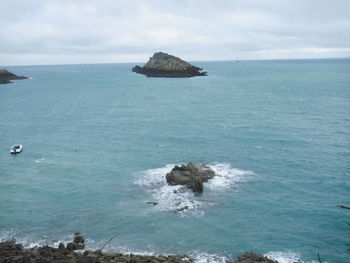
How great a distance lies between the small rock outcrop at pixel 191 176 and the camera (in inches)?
1845

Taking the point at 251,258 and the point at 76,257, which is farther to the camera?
the point at 251,258

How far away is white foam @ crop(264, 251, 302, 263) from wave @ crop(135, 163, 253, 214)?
34.6 feet

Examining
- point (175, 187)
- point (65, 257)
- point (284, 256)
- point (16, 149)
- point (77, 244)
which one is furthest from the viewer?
point (16, 149)

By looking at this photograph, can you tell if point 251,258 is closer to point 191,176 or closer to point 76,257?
point 76,257

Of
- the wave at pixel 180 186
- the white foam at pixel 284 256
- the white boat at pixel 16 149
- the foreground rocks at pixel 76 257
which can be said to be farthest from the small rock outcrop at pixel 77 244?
the white boat at pixel 16 149

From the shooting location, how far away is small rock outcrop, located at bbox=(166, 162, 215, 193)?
46875mm

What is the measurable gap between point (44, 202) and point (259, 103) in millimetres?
86033

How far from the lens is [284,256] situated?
1318 inches

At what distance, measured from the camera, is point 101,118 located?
319 feet

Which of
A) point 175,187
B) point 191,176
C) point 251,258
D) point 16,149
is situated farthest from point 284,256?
point 16,149

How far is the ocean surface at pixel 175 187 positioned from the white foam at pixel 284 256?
0.33 feet

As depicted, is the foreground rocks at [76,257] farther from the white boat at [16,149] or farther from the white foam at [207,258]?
the white boat at [16,149]

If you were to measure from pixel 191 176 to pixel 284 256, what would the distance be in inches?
763

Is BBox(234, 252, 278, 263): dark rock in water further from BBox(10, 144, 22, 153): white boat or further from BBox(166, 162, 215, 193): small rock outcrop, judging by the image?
BBox(10, 144, 22, 153): white boat
